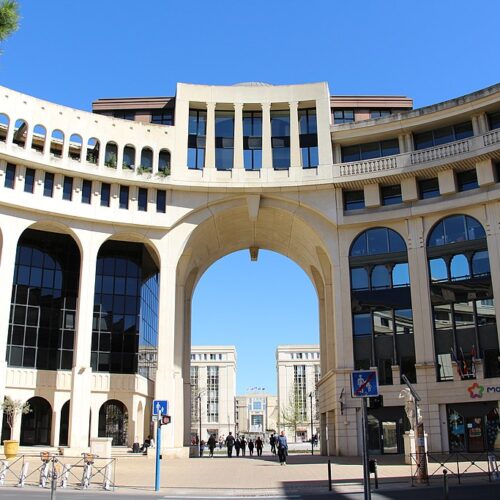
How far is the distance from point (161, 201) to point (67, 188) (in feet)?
21.6

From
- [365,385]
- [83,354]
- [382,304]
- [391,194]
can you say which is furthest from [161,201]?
[365,385]

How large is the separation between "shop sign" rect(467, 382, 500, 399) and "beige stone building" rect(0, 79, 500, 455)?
9 cm

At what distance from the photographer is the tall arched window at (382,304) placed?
40312mm

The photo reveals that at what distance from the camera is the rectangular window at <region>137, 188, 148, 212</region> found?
44469mm

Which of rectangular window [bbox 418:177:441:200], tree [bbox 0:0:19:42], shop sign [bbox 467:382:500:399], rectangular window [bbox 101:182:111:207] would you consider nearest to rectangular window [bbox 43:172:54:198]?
rectangular window [bbox 101:182:111:207]

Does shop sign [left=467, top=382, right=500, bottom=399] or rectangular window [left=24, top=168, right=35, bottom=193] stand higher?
rectangular window [left=24, top=168, right=35, bottom=193]

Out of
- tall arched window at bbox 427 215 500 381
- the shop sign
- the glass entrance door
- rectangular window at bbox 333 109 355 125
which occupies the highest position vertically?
rectangular window at bbox 333 109 355 125

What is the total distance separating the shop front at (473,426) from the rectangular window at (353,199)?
586 inches

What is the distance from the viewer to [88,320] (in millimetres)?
41406

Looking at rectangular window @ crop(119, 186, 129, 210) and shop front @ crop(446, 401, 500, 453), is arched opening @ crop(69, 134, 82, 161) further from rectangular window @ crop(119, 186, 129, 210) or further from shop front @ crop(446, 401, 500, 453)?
shop front @ crop(446, 401, 500, 453)

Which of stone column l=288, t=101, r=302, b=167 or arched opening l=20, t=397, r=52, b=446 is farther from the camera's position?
stone column l=288, t=101, r=302, b=167

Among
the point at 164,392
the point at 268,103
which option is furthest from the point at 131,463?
the point at 268,103

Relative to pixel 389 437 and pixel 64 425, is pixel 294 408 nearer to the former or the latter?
pixel 64 425

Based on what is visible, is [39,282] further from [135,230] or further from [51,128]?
[51,128]
